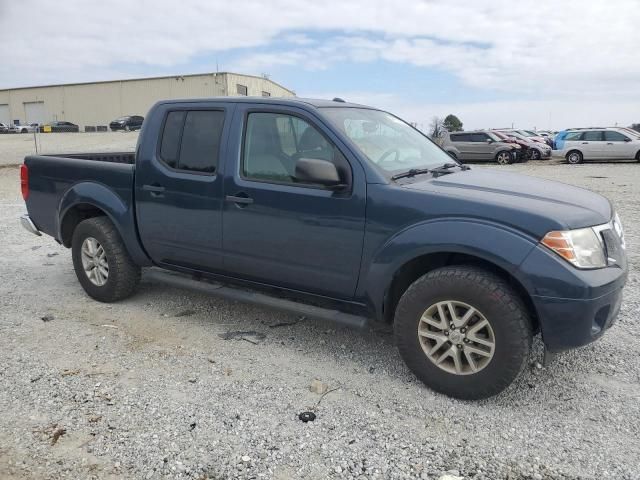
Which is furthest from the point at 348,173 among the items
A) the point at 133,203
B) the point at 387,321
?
the point at 133,203

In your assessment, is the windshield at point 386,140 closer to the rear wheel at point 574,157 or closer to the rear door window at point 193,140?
the rear door window at point 193,140

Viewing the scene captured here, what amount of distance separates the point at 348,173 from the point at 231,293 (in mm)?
1416

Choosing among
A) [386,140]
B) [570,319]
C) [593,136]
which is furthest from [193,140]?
[593,136]

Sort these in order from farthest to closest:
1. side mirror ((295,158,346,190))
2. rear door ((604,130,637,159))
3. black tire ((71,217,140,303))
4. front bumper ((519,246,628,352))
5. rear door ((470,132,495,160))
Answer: rear door ((470,132,495,160)), rear door ((604,130,637,159)), black tire ((71,217,140,303)), side mirror ((295,158,346,190)), front bumper ((519,246,628,352))

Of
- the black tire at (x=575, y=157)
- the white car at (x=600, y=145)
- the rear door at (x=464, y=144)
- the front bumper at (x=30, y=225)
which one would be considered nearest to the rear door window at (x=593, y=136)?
the white car at (x=600, y=145)

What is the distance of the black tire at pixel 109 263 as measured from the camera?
16.3ft

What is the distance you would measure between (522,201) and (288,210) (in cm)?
154

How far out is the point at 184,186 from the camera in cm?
440

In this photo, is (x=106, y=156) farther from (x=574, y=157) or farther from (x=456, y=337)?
(x=574, y=157)

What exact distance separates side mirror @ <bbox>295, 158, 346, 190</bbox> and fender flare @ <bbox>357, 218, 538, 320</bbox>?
554 mm

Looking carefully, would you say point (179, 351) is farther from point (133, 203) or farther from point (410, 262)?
point (410, 262)

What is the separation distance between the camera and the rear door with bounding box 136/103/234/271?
4289mm

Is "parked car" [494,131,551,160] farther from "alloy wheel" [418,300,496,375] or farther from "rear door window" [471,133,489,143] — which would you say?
"alloy wheel" [418,300,496,375]

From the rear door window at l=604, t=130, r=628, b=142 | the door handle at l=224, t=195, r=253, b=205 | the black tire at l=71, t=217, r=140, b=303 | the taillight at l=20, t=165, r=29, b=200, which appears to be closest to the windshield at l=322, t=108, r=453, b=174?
the door handle at l=224, t=195, r=253, b=205
